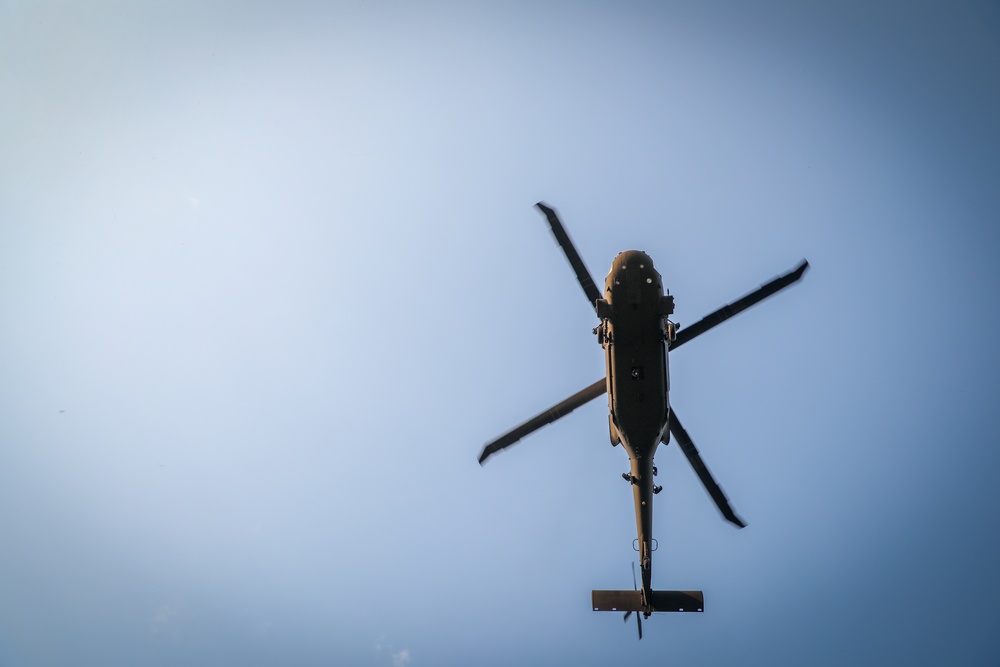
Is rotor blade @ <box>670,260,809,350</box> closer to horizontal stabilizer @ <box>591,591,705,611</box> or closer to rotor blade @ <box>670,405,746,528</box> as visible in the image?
rotor blade @ <box>670,405,746,528</box>

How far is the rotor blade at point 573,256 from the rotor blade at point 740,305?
309cm

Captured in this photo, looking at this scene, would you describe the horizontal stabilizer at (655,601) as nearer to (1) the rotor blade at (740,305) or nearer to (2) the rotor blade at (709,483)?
(2) the rotor blade at (709,483)

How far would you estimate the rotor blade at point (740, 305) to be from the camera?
894 inches

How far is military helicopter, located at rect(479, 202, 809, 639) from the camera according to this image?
22297mm

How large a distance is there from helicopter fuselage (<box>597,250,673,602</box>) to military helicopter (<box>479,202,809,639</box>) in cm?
3

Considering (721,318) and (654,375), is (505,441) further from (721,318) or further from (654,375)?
(721,318)

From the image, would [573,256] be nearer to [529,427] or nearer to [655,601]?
[529,427]

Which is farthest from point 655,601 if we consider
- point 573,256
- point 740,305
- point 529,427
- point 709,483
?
point 573,256

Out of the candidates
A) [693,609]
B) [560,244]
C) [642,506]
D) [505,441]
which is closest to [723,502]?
[642,506]

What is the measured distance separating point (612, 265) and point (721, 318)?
153 inches

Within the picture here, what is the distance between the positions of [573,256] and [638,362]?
4.07m

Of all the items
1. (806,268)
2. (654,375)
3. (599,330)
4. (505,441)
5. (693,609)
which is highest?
(806,268)

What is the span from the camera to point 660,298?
22531 mm

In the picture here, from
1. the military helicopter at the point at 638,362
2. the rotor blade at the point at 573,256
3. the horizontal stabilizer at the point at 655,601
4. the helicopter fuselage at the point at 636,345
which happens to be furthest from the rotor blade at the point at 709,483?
the rotor blade at the point at 573,256
